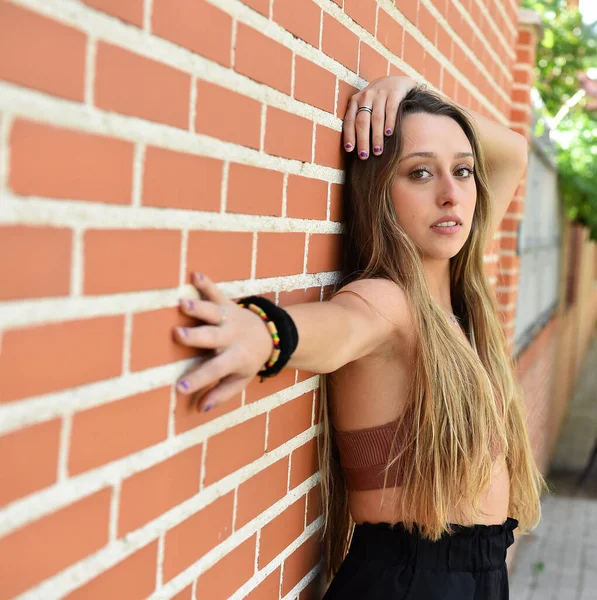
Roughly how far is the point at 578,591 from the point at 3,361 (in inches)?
202

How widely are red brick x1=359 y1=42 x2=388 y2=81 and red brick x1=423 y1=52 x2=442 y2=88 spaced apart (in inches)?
17.9

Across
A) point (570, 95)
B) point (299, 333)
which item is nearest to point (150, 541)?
point (299, 333)

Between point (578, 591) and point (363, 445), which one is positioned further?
point (578, 591)

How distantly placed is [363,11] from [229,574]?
1364 mm

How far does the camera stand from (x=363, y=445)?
6.44 feet

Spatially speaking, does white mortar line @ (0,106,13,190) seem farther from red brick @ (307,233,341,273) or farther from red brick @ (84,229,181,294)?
red brick @ (307,233,341,273)

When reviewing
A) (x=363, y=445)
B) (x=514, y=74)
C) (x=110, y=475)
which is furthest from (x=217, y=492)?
(x=514, y=74)

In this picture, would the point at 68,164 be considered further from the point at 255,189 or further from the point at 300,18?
the point at 300,18

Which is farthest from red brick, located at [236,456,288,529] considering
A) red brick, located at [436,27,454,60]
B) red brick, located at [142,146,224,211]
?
red brick, located at [436,27,454,60]

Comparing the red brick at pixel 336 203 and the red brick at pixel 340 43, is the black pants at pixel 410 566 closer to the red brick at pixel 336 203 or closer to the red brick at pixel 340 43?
the red brick at pixel 336 203

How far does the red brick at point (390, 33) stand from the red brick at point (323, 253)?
1.96ft

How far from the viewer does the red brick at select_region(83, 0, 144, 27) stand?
3.34ft

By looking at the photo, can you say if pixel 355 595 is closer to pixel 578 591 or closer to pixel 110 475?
pixel 110 475

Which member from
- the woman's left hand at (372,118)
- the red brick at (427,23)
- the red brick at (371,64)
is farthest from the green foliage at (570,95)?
the woman's left hand at (372,118)
